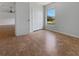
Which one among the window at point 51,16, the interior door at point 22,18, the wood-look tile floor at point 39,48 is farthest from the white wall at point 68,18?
the interior door at point 22,18

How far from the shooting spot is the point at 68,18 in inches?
248

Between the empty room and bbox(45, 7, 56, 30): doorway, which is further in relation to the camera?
bbox(45, 7, 56, 30): doorway

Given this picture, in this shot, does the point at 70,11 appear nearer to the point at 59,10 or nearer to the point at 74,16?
the point at 74,16

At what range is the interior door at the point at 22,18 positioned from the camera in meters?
6.24

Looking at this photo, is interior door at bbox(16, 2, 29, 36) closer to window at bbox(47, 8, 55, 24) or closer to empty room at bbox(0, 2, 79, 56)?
empty room at bbox(0, 2, 79, 56)

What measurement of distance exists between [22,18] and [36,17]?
1.95m

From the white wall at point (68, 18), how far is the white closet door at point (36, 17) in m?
1.34

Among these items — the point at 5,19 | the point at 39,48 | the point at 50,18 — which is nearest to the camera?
the point at 39,48

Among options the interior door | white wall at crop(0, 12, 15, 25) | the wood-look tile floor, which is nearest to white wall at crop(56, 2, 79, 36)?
the wood-look tile floor

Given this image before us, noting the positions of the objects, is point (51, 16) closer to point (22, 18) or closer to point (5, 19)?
point (22, 18)

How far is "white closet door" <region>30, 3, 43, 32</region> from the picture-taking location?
24.6 ft

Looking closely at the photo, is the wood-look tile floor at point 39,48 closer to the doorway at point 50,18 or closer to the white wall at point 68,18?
the white wall at point 68,18

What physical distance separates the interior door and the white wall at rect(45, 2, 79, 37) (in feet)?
5.92

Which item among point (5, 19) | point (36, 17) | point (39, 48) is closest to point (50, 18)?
point (36, 17)
